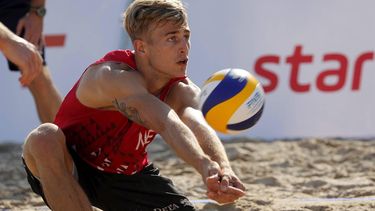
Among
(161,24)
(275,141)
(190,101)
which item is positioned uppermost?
(161,24)

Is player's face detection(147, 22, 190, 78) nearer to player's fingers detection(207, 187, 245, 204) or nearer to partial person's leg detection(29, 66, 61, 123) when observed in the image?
player's fingers detection(207, 187, 245, 204)

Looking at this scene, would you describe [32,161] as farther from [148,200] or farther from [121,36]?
[121,36]

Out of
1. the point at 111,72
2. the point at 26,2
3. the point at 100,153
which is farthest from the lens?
the point at 26,2

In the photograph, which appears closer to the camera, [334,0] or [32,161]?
[32,161]

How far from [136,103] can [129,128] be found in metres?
0.43

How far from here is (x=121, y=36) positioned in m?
7.59

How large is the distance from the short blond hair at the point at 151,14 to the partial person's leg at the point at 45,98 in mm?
2009

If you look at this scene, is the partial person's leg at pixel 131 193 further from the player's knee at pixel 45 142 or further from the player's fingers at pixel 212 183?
the player's fingers at pixel 212 183

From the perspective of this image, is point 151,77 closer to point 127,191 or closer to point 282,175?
point 127,191

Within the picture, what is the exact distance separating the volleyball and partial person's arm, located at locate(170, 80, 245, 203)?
0.88m

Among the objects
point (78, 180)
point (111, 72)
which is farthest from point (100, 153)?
point (111, 72)

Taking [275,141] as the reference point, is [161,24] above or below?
above

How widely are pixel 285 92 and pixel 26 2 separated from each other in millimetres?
2300

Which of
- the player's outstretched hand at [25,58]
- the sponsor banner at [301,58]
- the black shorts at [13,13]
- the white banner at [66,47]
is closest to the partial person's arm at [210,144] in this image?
the player's outstretched hand at [25,58]
